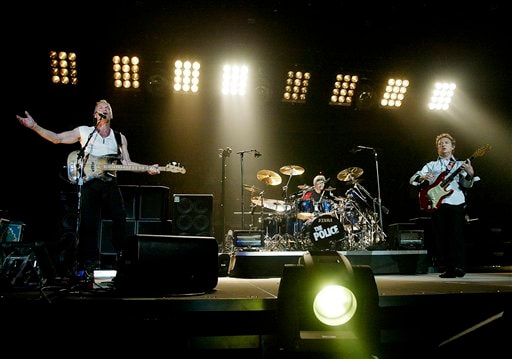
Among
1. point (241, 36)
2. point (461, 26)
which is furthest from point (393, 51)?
point (241, 36)

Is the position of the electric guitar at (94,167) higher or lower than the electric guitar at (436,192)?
higher

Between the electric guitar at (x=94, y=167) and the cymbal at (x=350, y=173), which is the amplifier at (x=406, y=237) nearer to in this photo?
the cymbal at (x=350, y=173)

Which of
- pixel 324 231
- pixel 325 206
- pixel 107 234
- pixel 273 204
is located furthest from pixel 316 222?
pixel 107 234

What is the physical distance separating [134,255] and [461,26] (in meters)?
7.22

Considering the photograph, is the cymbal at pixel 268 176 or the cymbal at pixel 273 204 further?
the cymbal at pixel 268 176

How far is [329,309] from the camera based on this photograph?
1.78 meters

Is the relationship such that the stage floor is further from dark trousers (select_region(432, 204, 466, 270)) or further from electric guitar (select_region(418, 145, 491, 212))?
electric guitar (select_region(418, 145, 491, 212))

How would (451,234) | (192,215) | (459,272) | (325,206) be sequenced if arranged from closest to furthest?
(459,272) → (451,234) → (192,215) → (325,206)

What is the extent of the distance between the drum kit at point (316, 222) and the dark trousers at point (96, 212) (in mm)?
2902

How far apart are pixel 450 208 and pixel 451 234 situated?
314mm

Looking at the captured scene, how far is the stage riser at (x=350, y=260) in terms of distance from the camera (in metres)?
5.18

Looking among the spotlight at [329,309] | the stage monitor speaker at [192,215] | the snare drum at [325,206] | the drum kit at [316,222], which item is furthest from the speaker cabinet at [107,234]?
the spotlight at [329,309]

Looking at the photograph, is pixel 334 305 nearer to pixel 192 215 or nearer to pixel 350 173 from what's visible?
pixel 192 215

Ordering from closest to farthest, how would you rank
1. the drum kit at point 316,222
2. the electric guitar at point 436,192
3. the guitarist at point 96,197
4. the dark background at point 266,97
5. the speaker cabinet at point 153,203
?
the guitarist at point 96,197, the electric guitar at point 436,192, the drum kit at point 316,222, the speaker cabinet at point 153,203, the dark background at point 266,97
